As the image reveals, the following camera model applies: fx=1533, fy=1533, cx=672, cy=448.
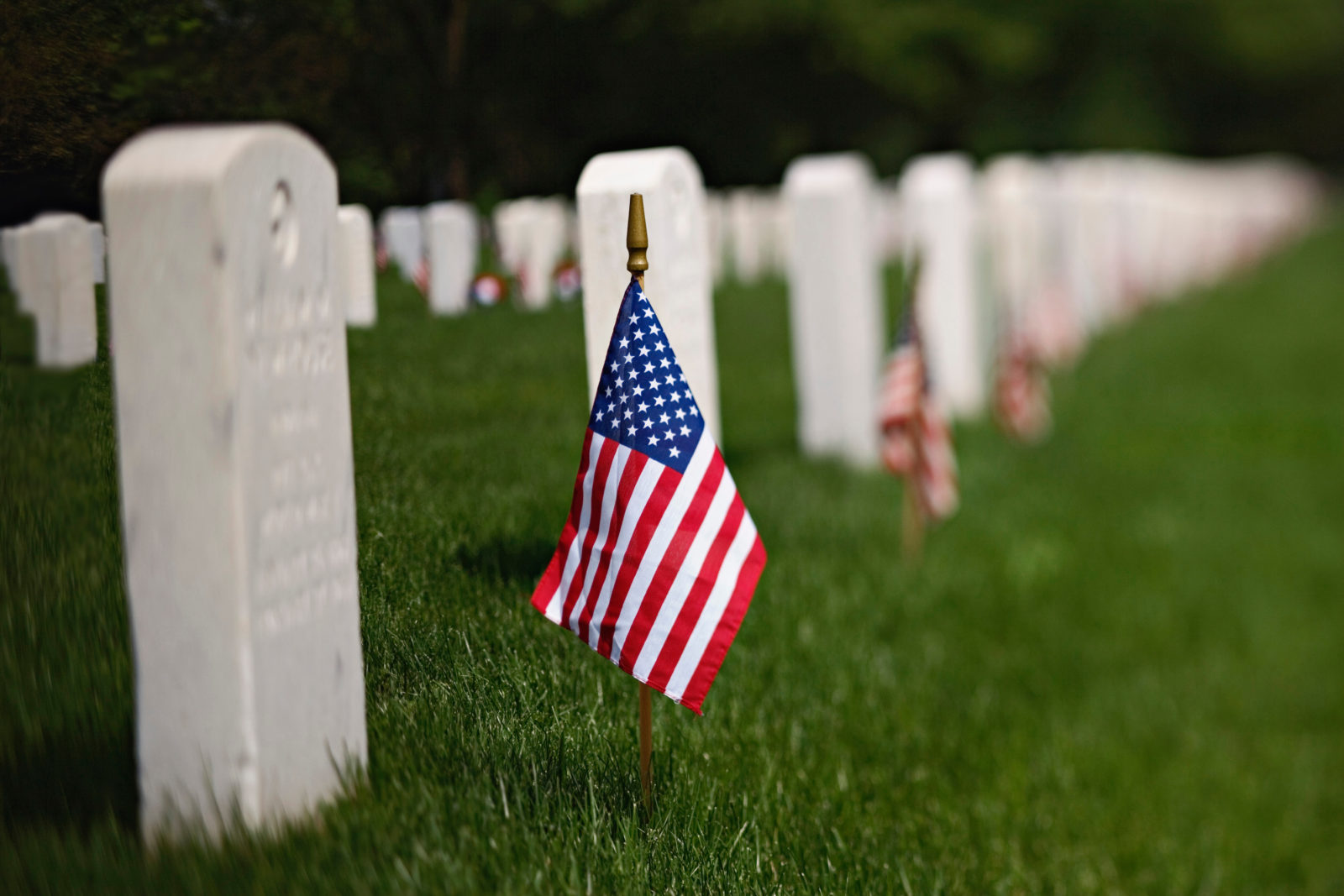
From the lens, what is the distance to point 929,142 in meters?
27.1

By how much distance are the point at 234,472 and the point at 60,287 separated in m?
0.86

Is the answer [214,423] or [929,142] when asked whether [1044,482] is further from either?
[929,142]

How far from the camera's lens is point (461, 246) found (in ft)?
14.5

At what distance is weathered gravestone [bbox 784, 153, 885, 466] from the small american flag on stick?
965 mm

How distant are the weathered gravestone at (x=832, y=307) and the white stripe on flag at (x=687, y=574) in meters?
4.62

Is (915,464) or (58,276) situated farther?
(915,464)

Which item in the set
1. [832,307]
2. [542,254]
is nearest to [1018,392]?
[832,307]

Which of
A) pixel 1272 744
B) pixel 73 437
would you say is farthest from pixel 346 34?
pixel 1272 744

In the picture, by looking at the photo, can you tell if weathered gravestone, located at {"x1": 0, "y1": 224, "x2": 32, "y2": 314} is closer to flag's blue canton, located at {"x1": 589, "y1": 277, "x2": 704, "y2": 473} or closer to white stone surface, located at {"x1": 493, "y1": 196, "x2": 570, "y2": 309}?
flag's blue canton, located at {"x1": 589, "y1": 277, "x2": 704, "y2": 473}

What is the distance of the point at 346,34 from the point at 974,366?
7522mm

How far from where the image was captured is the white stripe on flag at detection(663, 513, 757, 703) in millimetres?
3168

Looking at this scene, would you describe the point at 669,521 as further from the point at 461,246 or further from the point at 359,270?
the point at 461,246

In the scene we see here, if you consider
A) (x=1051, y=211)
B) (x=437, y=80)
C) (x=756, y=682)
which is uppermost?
(x=1051, y=211)

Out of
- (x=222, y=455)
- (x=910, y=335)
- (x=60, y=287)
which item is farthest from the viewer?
(x=910, y=335)
